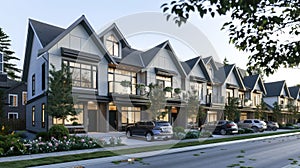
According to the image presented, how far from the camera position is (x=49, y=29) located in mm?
26109

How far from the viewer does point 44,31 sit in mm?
25469

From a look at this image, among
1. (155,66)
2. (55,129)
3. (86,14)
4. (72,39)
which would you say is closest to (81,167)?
(55,129)

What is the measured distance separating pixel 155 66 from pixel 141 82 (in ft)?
8.04

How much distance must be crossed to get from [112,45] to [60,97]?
398 inches

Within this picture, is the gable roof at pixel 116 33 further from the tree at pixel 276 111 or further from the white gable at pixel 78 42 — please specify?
the tree at pixel 276 111

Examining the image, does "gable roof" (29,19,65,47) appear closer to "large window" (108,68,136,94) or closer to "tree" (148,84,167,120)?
"large window" (108,68,136,94)

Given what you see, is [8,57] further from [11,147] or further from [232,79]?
[11,147]

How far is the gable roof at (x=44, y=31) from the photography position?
24111 millimetres

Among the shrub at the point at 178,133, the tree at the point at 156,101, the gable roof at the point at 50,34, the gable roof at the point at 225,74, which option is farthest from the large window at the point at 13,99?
the gable roof at the point at 225,74

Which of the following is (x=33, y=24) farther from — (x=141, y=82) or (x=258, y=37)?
(x=258, y=37)

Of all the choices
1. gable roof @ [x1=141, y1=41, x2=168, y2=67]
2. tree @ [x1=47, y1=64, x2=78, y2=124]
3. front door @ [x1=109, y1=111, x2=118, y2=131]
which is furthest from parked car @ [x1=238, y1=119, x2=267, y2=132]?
tree @ [x1=47, y1=64, x2=78, y2=124]

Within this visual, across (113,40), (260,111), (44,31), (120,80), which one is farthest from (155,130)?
(260,111)

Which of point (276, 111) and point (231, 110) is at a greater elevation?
point (231, 110)

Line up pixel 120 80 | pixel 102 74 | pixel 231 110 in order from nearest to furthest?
pixel 102 74, pixel 120 80, pixel 231 110
